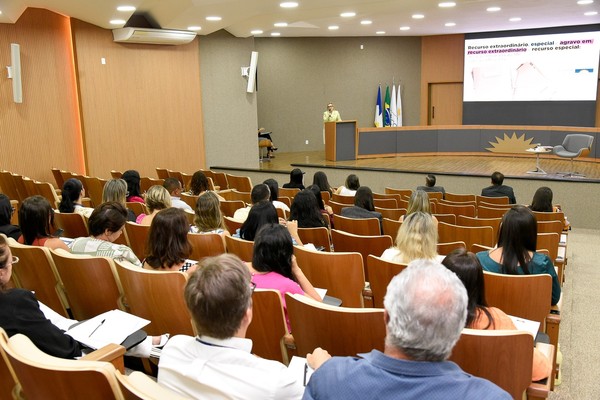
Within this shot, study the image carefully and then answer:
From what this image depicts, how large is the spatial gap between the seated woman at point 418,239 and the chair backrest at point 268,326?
121cm

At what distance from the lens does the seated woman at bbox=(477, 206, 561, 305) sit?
3.29 meters

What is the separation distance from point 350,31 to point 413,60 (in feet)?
10.6

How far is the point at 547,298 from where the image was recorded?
3029 mm

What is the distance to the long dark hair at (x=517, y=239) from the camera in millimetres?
3283

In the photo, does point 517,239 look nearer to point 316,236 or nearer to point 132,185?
point 316,236

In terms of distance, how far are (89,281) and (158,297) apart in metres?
0.53

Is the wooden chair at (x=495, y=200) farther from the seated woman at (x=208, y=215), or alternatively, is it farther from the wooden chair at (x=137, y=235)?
the wooden chair at (x=137, y=235)

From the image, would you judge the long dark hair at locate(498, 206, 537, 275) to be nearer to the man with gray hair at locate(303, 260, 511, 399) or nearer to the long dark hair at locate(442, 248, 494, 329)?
the long dark hair at locate(442, 248, 494, 329)

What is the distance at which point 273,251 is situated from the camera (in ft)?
9.43

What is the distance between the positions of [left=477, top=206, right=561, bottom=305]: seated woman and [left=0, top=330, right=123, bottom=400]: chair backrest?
2545 mm

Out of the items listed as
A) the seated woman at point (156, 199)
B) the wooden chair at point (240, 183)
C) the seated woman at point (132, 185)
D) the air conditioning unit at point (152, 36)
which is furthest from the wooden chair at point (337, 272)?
the air conditioning unit at point (152, 36)

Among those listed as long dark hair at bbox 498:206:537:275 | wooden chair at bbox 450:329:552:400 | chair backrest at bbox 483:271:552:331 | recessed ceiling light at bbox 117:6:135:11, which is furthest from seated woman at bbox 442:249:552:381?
recessed ceiling light at bbox 117:6:135:11

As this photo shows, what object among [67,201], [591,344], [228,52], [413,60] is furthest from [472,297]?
[413,60]

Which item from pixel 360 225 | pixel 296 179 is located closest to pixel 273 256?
pixel 360 225
